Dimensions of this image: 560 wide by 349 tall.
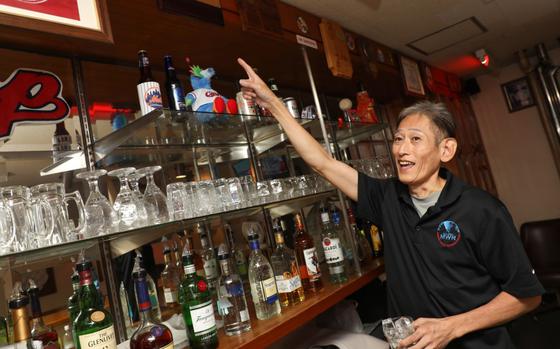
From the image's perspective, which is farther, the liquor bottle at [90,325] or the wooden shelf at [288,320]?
the wooden shelf at [288,320]

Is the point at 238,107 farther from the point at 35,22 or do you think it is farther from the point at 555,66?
the point at 555,66

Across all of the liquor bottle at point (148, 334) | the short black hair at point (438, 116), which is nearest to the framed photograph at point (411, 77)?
the short black hair at point (438, 116)

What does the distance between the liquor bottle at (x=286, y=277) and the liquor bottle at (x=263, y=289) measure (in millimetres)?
66

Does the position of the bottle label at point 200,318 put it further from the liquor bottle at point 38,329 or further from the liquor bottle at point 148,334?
the liquor bottle at point 38,329

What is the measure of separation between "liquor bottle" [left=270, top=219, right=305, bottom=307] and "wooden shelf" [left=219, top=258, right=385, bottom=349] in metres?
0.05

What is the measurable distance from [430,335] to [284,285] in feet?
1.84

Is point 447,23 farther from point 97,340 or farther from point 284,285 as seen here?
point 97,340

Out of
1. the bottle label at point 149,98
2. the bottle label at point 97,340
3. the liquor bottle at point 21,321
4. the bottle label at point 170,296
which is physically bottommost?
the bottle label at point 170,296

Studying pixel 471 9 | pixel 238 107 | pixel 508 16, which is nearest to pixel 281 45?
pixel 238 107

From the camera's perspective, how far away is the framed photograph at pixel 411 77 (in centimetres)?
355

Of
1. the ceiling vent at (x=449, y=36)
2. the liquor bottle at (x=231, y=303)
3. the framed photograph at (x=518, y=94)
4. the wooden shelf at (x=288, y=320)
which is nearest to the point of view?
the wooden shelf at (x=288, y=320)

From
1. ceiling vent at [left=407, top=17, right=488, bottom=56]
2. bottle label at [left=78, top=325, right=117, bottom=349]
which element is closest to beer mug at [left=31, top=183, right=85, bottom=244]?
bottle label at [left=78, top=325, right=117, bottom=349]

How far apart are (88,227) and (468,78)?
5.48m

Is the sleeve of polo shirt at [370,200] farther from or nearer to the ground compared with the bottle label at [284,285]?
farther from the ground
